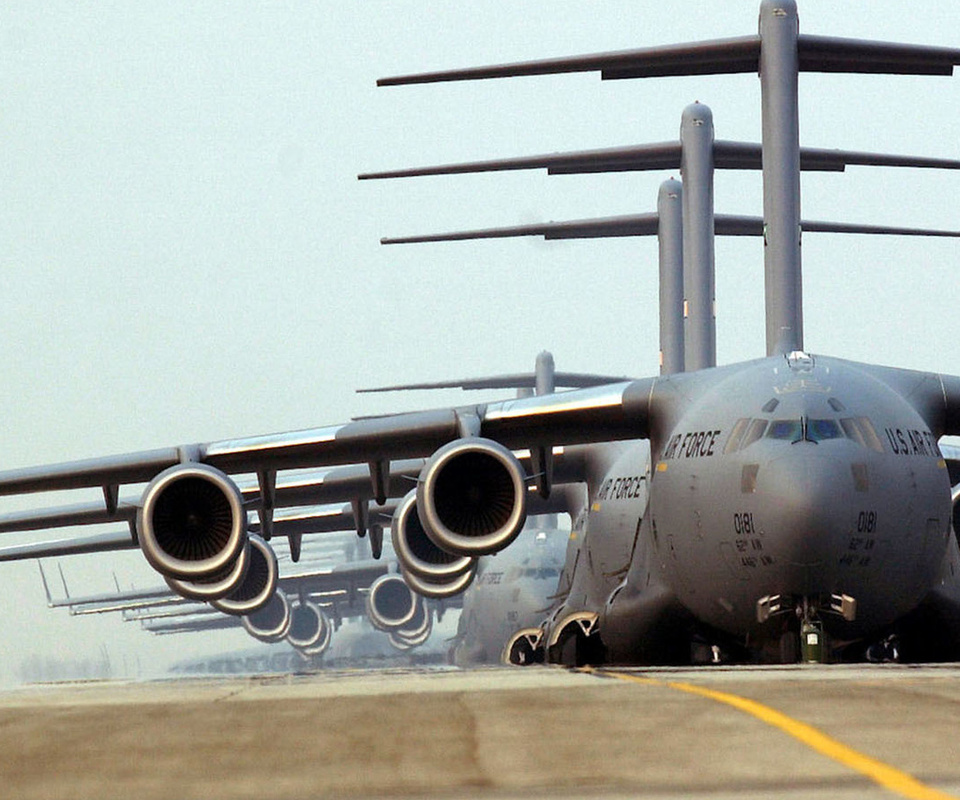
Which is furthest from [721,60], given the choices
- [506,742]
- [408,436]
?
[506,742]

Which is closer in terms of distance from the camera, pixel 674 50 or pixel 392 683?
pixel 392 683

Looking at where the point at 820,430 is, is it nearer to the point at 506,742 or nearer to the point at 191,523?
the point at 191,523

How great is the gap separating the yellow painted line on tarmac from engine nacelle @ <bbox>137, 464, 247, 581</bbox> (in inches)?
339

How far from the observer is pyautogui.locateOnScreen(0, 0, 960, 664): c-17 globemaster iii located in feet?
41.0

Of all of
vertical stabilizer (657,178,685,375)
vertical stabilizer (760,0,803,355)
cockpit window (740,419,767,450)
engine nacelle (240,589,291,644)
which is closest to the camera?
cockpit window (740,419,767,450)

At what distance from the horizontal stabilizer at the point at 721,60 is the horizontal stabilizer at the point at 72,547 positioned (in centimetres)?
1118

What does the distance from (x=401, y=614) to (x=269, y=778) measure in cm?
3759

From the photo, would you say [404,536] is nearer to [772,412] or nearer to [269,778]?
[772,412]

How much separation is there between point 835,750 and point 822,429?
323 inches

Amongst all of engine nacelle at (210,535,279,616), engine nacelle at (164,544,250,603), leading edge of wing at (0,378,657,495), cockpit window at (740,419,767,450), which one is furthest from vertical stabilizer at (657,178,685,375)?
cockpit window at (740,419,767,450)

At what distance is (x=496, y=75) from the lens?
16656mm

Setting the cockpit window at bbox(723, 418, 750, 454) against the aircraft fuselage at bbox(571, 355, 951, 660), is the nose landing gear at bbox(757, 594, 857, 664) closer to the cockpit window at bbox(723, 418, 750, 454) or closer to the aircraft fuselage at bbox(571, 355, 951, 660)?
the aircraft fuselage at bbox(571, 355, 951, 660)

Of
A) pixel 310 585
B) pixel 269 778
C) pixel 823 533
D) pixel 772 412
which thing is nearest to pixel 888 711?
pixel 269 778

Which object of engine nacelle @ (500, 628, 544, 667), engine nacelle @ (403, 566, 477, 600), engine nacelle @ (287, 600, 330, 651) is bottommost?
engine nacelle @ (287, 600, 330, 651)
